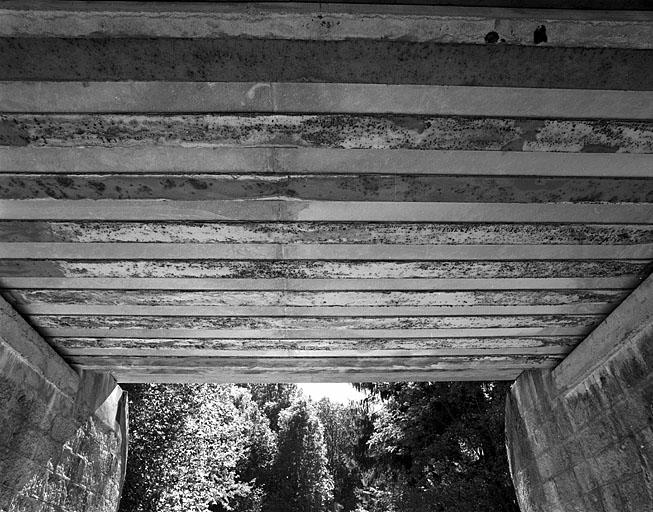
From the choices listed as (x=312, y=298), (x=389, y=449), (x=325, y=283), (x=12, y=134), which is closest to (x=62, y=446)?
(x=312, y=298)

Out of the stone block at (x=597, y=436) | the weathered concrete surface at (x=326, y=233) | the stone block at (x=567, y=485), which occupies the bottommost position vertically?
the stone block at (x=567, y=485)

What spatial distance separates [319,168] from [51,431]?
2.88m

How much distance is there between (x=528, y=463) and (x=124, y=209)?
415 centimetres

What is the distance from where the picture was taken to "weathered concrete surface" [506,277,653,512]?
296 cm

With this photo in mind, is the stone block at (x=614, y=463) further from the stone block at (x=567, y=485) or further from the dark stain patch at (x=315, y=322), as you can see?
the dark stain patch at (x=315, y=322)

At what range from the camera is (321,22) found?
58.8 inches

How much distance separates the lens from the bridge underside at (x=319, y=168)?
1.54 meters

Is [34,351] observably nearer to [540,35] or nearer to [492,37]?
[492,37]

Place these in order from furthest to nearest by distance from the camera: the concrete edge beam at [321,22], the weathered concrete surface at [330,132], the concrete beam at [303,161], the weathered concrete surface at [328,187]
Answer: the weathered concrete surface at [328,187] < the concrete beam at [303,161] < the weathered concrete surface at [330,132] < the concrete edge beam at [321,22]

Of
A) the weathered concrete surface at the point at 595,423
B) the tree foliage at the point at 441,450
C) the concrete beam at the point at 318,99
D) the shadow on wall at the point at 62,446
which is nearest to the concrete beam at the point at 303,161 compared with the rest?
the concrete beam at the point at 318,99

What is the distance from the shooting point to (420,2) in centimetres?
150

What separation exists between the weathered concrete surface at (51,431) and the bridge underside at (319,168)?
0.96 ft

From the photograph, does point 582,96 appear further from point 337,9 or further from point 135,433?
point 135,433

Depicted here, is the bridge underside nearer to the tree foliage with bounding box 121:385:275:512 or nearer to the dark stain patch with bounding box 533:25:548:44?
the dark stain patch with bounding box 533:25:548:44
